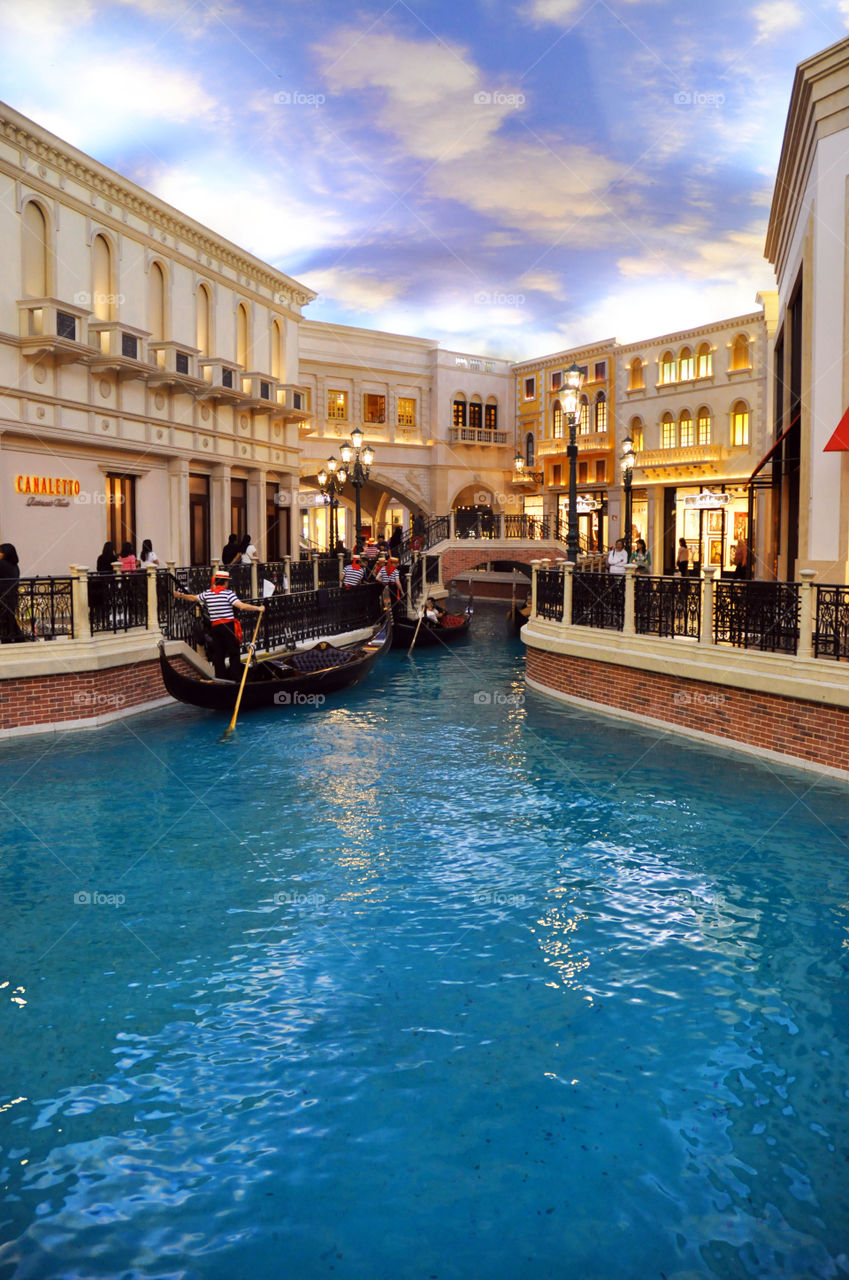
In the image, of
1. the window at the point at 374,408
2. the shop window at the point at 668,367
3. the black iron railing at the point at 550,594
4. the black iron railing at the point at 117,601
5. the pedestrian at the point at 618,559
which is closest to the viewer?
the black iron railing at the point at 117,601

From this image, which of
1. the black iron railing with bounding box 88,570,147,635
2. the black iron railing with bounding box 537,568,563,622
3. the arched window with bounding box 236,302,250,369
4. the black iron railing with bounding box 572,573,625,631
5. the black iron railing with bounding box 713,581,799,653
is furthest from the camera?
the arched window with bounding box 236,302,250,369

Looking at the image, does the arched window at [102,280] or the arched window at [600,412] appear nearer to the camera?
the arched window at [102,280]

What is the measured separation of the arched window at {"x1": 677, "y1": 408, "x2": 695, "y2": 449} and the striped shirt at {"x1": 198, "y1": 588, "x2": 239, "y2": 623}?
20.1 meters

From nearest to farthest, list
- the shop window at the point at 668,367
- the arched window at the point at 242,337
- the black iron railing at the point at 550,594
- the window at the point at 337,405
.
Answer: the black iron railing at the point at 550,594 < the arched window at the point at 242,337 < the shop window at the point at 668,367 < the window at the point at 337,405

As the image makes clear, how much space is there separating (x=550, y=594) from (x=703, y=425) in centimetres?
1676

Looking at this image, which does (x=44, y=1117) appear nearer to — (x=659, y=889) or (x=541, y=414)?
(x=659, y=889)

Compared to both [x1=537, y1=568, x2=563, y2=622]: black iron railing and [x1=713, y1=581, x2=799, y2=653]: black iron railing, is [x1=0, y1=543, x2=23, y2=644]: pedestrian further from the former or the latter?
[x1=713, y1=581, x2=799, y2=653]: black iron railing

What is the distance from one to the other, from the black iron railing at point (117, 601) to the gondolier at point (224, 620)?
471mm

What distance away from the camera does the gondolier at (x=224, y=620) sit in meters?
11.2

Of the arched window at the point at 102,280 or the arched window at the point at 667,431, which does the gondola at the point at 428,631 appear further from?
the arched window at the point at 667,431

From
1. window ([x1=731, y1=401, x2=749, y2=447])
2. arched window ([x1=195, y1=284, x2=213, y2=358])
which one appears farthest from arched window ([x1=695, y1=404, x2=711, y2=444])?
arched window ([x1=195, y1=284, x2=213, y2=358])

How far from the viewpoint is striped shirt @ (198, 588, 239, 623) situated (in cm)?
1119

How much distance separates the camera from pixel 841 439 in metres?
10.1

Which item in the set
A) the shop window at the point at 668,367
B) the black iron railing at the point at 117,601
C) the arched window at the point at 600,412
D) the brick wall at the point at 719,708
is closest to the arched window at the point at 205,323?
the black iron railing at the point at 117,601
